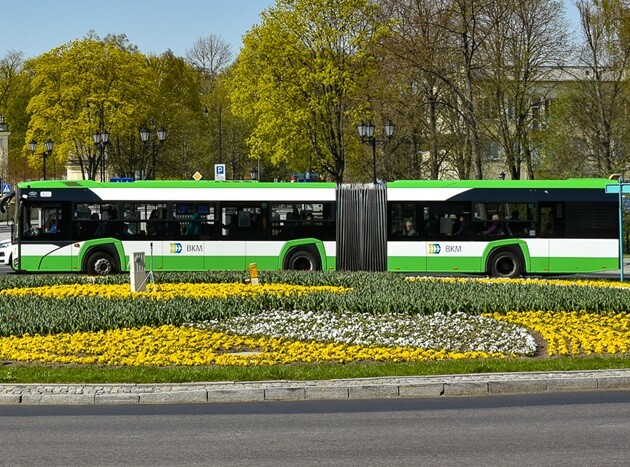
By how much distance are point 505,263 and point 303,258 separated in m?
5.96

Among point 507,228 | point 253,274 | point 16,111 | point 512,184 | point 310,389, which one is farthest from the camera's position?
point 16,111

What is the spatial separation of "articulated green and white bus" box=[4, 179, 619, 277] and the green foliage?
30.6 ft

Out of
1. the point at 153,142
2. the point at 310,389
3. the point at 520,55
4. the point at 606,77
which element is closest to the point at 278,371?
the point at 310,389

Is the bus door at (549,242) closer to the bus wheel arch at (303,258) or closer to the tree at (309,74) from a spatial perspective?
the bus wheel arch at (303,258)

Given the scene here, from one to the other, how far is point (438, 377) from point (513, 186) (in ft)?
64.8

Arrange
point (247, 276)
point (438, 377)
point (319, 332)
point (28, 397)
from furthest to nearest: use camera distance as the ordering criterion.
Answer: point (247, 276) < point (319, 332) < point (438, 377) < point (28, 397)

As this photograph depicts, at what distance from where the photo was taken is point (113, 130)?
75250 mm

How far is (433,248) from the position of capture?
33.3 m

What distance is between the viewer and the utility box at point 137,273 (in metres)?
24.2

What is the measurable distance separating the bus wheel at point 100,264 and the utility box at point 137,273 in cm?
889

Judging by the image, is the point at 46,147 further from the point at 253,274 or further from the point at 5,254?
the point at 253,274

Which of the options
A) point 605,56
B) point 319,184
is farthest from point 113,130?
point 319,184

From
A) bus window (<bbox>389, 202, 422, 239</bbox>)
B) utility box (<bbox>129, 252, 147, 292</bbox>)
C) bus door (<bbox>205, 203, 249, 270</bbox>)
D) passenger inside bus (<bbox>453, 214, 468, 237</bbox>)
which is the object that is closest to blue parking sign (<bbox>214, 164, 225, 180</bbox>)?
bus door (<bbox>205, 203, 249, 270</bbox>)

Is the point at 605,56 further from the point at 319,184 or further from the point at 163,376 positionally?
the point at 163,376
